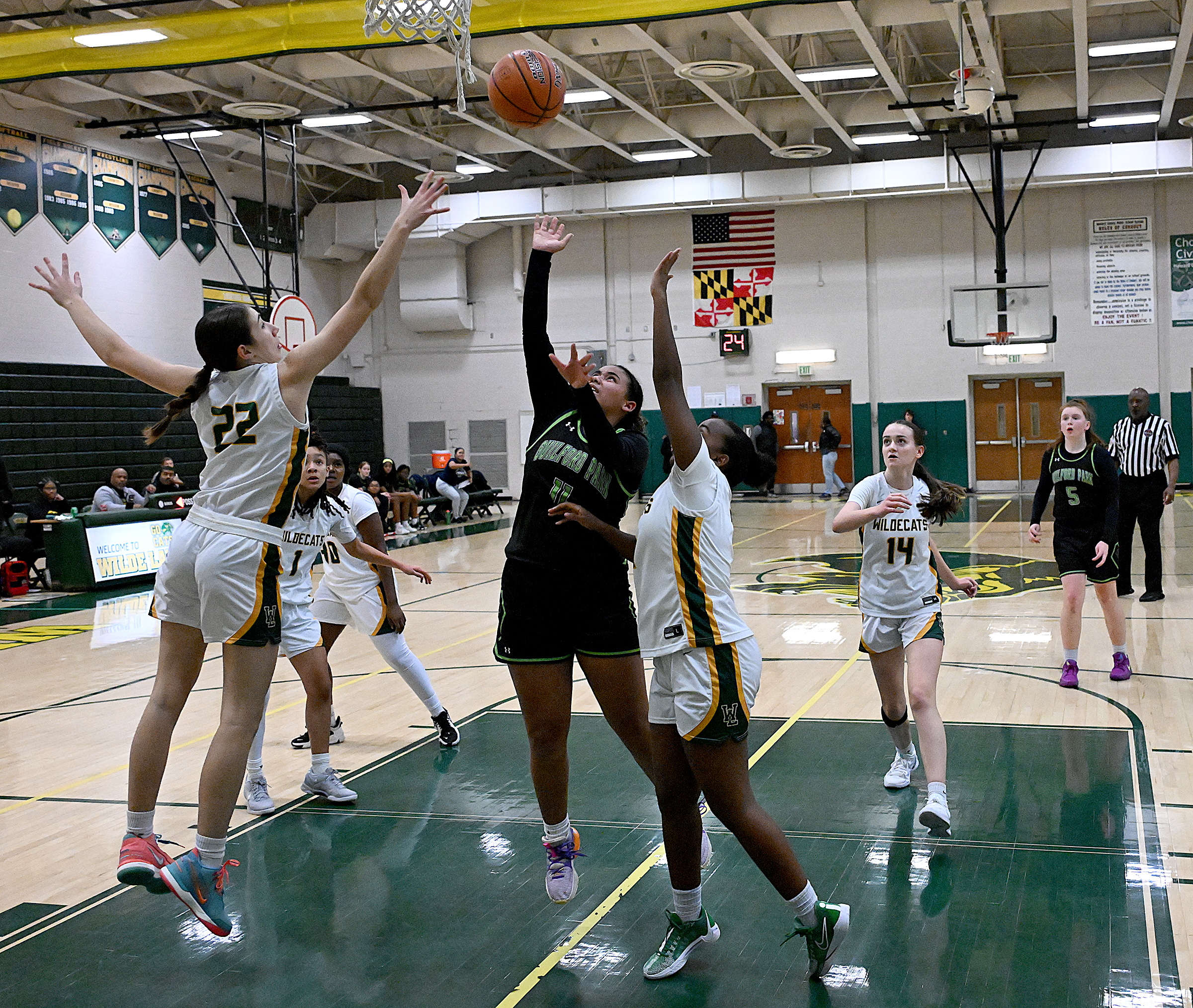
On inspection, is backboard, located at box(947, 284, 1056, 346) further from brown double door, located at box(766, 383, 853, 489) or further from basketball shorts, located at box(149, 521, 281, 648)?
basketball shorts, located at box(149, 521, 281, 648)

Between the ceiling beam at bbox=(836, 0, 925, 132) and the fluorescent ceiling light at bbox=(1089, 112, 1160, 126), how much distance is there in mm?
2827

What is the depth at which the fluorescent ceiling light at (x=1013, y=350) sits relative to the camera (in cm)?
2273

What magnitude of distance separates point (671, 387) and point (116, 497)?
13.8 m

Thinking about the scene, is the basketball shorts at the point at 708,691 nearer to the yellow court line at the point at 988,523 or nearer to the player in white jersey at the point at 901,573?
the player in white jersey at the point at 901,573

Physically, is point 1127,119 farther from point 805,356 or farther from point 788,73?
point 805,356

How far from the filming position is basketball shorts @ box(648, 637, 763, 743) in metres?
3.05

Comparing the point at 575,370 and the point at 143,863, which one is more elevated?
the point at 575,370

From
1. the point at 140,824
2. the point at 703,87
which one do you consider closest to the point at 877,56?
the point at 703,87

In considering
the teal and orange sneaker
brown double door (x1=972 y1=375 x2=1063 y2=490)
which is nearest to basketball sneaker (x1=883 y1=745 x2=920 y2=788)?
the teal and orange sneaker

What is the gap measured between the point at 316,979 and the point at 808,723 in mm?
3445

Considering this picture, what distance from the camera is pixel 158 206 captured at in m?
20.7

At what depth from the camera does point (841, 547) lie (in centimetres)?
1481

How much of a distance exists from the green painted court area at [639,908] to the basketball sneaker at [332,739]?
2.50 ft

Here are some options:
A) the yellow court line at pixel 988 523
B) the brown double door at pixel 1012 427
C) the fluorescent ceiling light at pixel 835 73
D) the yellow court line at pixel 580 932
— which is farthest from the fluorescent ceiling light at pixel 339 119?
the yellow court line at pixel 580 932
